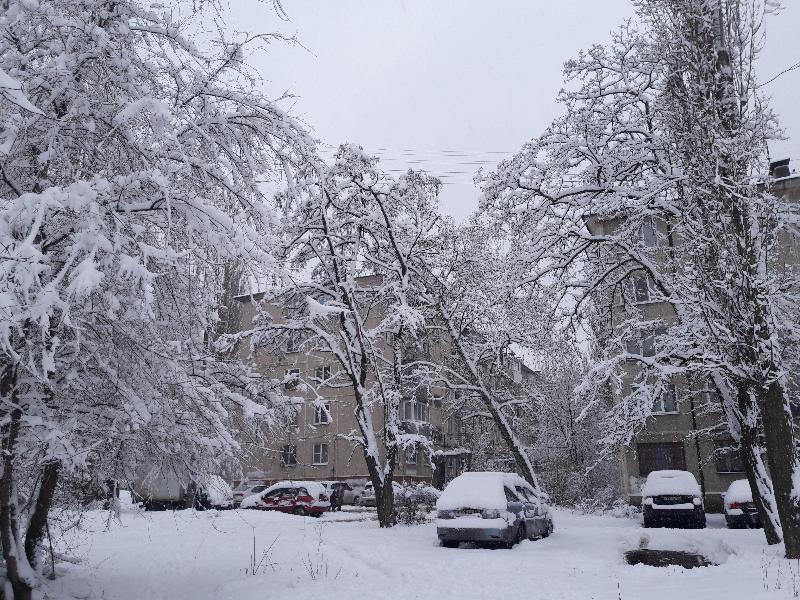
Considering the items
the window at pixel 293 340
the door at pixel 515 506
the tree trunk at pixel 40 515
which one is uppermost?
the window at pixel 293 340

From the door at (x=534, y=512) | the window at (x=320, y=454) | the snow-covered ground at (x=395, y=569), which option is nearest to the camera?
the snow-covered ground at (x=395, y=569)

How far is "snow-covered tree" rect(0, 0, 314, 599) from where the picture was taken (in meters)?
5.30

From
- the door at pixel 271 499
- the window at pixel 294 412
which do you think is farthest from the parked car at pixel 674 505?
the door at pixel 271 499

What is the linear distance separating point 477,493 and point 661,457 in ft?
60.3

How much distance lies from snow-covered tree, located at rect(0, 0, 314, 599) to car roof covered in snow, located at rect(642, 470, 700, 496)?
15.9m

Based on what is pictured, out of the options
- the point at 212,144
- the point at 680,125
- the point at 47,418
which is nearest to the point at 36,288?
the point at 47,418

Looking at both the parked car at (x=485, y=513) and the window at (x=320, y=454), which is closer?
the parked car at (x=485, y=513)

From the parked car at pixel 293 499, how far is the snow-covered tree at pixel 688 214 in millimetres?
14208

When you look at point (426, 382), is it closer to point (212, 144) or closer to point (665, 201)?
point (665, 201)

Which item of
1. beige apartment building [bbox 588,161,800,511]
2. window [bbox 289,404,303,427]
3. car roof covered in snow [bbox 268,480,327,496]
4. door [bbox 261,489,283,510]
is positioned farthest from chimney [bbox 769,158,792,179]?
window [bbox 289,404,303,427]

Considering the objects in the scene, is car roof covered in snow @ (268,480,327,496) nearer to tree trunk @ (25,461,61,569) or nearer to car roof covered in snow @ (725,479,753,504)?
car roof covered in snow @ (725,479,753,504)

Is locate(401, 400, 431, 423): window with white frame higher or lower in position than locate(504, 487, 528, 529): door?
higher

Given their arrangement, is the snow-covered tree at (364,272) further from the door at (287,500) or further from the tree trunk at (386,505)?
the door at (287,500)

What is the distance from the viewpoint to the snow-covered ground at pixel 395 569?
8102 millimetres
